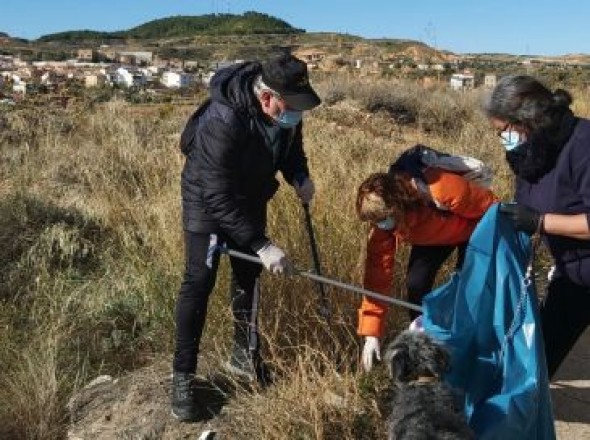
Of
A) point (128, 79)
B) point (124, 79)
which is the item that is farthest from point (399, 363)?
point (124, 79)

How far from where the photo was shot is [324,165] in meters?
6.18

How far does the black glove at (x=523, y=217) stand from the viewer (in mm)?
3361

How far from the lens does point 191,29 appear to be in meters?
104

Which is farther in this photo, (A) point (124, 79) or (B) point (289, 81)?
(A) point (124, 79)

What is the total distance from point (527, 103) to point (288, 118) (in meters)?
1.09

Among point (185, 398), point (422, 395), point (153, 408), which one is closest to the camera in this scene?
point (422, 395)

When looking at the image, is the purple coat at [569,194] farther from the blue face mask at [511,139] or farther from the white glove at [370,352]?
the white glove at [370,352]

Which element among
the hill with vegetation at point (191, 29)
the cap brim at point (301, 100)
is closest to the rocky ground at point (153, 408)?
the cap brim at point (301, 100)

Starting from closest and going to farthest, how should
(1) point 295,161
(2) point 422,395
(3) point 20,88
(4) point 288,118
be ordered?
(2) point 422,395 < (4) point 288,118 < (1) point 295,161 < (3) point 20,88

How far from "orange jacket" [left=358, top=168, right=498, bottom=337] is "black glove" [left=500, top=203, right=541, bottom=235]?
1.48 ft

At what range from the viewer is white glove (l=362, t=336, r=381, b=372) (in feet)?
12.5

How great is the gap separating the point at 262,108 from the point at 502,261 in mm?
1302

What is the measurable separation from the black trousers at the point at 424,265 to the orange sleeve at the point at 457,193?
384 millimetres

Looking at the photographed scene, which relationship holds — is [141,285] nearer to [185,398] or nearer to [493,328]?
[185,398]
